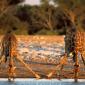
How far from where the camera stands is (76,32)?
8.21 m

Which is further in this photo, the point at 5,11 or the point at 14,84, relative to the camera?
the point at 5,11

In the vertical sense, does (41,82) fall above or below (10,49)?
below

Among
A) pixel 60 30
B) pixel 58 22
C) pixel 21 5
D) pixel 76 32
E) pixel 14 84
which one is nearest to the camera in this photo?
pixel 14 84

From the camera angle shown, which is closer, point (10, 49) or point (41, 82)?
point (41, 82)

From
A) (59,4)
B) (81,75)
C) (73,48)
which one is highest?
(59,4)

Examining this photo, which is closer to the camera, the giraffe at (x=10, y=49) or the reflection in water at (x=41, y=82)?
the reflection in water at (x=41, y=82)

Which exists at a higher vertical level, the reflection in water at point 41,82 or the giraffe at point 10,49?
the giraffe at point 10,49

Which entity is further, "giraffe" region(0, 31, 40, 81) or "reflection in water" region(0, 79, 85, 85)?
"giraffe" region(0, 31, 40, 81)

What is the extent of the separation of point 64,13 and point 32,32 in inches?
216

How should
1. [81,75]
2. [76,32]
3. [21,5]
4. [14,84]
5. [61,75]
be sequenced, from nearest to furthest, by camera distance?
[14,84], [76,32], [61,75], [81,75], [21,5]

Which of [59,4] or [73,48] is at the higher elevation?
[59,4]

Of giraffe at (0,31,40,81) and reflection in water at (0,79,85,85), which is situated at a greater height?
giraffe at (0,31,40,81)

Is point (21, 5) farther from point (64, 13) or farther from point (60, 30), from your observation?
point (60, 30)

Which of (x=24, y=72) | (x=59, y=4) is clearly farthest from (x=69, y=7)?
(x=24, y=72)
